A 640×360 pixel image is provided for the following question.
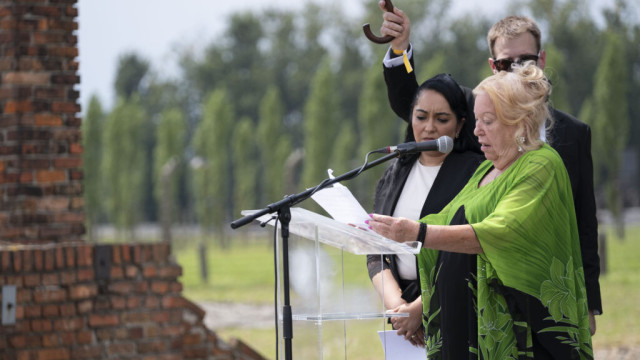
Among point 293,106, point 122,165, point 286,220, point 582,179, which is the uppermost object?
point 293,106

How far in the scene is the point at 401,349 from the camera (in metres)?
3.18

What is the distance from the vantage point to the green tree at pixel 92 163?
31422 mm

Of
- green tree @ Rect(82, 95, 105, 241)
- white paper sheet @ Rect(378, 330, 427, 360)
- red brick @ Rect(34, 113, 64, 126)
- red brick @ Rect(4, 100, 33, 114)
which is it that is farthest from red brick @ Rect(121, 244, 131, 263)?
green tree @ Rect(82, 95, 105, 241)

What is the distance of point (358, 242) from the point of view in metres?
2.93

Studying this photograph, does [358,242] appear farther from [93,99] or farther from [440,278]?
[93,99]

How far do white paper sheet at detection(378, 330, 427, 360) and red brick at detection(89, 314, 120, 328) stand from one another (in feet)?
8.32

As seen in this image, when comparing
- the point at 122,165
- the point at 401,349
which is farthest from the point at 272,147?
the point at 401,349

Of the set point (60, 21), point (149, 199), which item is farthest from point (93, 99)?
point (60, 21)

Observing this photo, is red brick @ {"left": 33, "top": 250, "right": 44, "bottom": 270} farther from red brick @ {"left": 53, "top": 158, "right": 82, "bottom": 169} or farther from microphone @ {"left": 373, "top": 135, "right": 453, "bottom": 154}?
microphone @ {"left": 373, "top": 135, "right": 453, "bottom": 154}

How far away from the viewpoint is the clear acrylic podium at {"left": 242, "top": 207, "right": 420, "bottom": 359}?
2918 mm

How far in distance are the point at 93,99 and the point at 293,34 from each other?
2719 centimetres

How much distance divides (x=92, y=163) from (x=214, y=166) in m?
5.08

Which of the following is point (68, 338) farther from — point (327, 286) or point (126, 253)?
point (327, 286)

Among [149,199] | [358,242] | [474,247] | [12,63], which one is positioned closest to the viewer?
[474,247]
